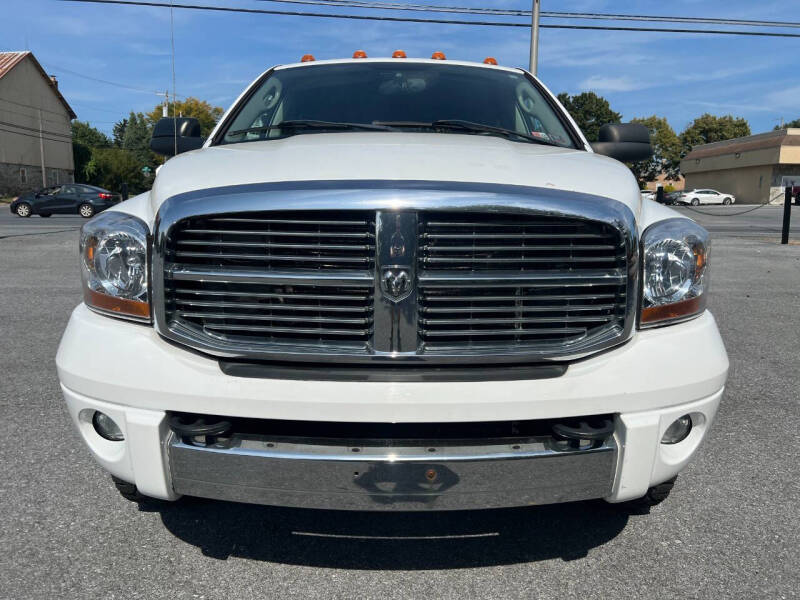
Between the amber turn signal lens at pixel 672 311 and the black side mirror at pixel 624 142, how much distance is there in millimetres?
1600

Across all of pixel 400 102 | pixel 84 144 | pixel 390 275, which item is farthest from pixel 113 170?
pixel 390 275

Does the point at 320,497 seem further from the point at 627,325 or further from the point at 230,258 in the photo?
the point at 627,325

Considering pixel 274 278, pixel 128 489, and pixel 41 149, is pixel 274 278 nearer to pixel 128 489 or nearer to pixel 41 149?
pixel 128 489

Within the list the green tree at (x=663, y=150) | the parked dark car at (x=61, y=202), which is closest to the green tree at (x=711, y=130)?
the green tree at (x=663, y=150)

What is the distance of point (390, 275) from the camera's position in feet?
6.35

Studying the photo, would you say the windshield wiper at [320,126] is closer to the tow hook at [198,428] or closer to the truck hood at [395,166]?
the truck hood at [395,166]

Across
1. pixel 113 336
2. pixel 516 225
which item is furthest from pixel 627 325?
pixel 113 336

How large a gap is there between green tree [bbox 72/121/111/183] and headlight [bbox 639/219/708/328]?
64534mm

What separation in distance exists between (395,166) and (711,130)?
84646 mm

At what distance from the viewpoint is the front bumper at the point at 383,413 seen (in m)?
1.91

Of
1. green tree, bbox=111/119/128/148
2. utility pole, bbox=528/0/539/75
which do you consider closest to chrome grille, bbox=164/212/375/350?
utility pole, bbox=528/0/539/75

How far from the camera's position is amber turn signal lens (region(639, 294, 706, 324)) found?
7.00 ft

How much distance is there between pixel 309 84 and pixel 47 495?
2.38 metres

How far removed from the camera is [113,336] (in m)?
2.08
